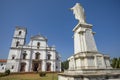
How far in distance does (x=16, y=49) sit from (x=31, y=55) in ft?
18.9

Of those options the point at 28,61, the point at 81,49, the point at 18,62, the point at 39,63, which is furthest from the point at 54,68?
the point at 81,49

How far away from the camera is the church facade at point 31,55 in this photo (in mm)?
29844

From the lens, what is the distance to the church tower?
29.0m

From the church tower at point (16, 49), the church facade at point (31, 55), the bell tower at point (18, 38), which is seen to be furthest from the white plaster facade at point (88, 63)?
the bell tower at point (18, 38)

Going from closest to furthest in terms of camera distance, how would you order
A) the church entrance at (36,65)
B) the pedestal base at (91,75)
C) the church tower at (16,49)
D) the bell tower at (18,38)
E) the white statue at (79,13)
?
the pedestal base at (91,75) → the white statue at (79,13) → the church tower at (16,49) → the church entrance at (36,65) → the bell tower at (18,38)

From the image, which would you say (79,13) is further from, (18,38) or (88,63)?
(18,38)

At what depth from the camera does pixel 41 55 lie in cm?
3334

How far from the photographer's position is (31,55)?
106 feet

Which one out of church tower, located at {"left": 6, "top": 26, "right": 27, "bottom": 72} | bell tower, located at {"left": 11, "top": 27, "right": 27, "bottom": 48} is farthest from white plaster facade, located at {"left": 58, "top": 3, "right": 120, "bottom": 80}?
bell tower, located at {"left": 11, "top": 27, "right": 27, "bottom": 48}

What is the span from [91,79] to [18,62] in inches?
1177

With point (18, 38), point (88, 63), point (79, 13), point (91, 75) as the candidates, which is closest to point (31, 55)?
point (18, 38)

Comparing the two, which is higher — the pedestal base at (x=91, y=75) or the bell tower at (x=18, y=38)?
the bell tower at (x=18, y=38)

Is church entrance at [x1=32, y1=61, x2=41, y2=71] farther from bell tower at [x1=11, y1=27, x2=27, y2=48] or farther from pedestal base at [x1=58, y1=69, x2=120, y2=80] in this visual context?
pedestal base at [x1=58, y1=69, x2=120, y2=80]

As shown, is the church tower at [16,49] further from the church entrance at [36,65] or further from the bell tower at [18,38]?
the church entrance at [36,65]
